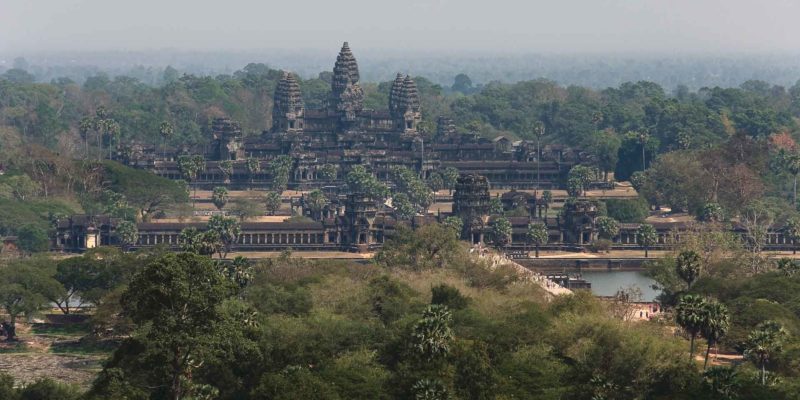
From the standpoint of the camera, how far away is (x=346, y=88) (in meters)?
174

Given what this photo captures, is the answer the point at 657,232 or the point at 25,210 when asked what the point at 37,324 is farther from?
the point at 657,232

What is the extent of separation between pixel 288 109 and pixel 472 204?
44.9 m

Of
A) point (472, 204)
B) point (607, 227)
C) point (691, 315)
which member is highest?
point (691, 315)

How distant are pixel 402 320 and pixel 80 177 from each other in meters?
65.8

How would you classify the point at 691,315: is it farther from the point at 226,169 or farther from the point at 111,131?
the point at 111,131

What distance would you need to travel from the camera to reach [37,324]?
9500cm

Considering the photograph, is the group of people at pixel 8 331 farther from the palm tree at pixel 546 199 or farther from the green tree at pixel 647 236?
the palm tree at pixel 546 199

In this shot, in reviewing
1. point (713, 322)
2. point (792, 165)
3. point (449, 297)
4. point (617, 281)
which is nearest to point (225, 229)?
point (617, 281)

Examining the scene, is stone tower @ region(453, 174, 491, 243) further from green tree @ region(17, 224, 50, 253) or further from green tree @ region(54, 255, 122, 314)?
green tree @ region(54, 255, 122, 314)

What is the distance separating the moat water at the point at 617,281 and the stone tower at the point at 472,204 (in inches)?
332

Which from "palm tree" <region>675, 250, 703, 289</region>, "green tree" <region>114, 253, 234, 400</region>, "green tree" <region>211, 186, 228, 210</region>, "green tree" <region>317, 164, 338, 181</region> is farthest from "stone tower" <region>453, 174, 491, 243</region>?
"green tree" <region>114, 253, 234, 400</region>

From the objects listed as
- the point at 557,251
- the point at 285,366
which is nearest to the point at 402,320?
the point at 285,366

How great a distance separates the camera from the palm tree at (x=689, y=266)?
92438mm

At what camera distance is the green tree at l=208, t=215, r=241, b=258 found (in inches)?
4685
